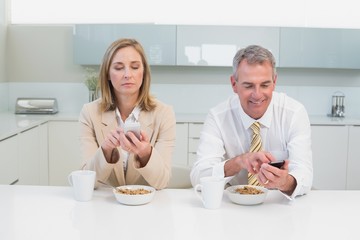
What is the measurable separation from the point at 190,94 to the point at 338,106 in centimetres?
148

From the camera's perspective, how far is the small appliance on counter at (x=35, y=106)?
14.3ft

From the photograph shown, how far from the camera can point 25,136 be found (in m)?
3.55

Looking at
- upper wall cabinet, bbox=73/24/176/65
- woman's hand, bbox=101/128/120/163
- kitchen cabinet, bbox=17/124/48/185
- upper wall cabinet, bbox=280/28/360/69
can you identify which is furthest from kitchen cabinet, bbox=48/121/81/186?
woman's hand, bbox=101/128/120/163

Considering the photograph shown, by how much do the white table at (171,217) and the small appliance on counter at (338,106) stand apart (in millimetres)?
2912

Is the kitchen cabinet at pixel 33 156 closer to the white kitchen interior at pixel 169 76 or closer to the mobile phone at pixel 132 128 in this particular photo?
the white kitchen interior at pixel 169 76

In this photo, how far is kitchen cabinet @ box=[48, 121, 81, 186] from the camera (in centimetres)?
411

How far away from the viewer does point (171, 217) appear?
4.87 ft

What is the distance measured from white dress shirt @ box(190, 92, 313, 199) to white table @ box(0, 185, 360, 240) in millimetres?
310

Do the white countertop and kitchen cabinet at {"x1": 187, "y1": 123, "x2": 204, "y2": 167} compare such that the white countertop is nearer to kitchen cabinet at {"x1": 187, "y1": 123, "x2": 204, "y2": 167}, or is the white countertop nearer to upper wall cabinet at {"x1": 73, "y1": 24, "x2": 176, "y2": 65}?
kitchen cabinet at {"x1": 187, "y1": 123, "x2": 204, "y2": 167}

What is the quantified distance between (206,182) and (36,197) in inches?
25.2

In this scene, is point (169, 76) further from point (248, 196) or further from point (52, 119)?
point (248, 196)

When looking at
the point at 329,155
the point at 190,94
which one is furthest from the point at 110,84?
the point at 329,155

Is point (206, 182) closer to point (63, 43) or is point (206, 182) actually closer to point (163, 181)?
point (163, 181)

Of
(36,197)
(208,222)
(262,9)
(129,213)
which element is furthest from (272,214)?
(262,9)
